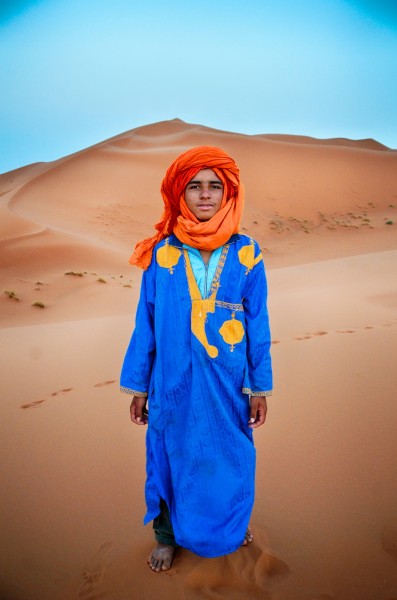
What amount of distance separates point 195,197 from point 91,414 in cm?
230

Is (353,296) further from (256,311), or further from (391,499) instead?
(256,311)

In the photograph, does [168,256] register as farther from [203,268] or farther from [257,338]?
[257,338]

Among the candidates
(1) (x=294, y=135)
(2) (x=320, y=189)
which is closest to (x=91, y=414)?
(2) (x=320, y=189)

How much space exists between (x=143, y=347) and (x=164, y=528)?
35.0 inches

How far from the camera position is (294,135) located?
48281 mm

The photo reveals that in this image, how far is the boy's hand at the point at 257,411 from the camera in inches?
69.6

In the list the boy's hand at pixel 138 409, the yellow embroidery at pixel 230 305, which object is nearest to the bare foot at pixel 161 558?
the boy's hand at pixel 138 409

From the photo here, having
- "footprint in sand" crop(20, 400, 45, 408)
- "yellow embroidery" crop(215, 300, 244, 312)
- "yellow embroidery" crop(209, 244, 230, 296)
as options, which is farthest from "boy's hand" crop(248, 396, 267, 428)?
"footprint in sand" crop(20, 400, 45, 408)

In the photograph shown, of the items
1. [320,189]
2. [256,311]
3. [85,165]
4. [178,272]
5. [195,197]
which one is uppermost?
[85,165]

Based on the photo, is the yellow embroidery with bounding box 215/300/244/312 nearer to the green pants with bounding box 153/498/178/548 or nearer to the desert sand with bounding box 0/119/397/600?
the green pants with bounding box 153/498/178/548

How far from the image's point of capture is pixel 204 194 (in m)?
1.69

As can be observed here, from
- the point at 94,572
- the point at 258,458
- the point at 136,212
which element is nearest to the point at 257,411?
the point at 258,458

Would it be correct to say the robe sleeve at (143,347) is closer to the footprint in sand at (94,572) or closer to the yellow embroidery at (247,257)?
the yellow embroidery at (247,257)

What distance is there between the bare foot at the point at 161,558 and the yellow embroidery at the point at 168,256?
132 cm
